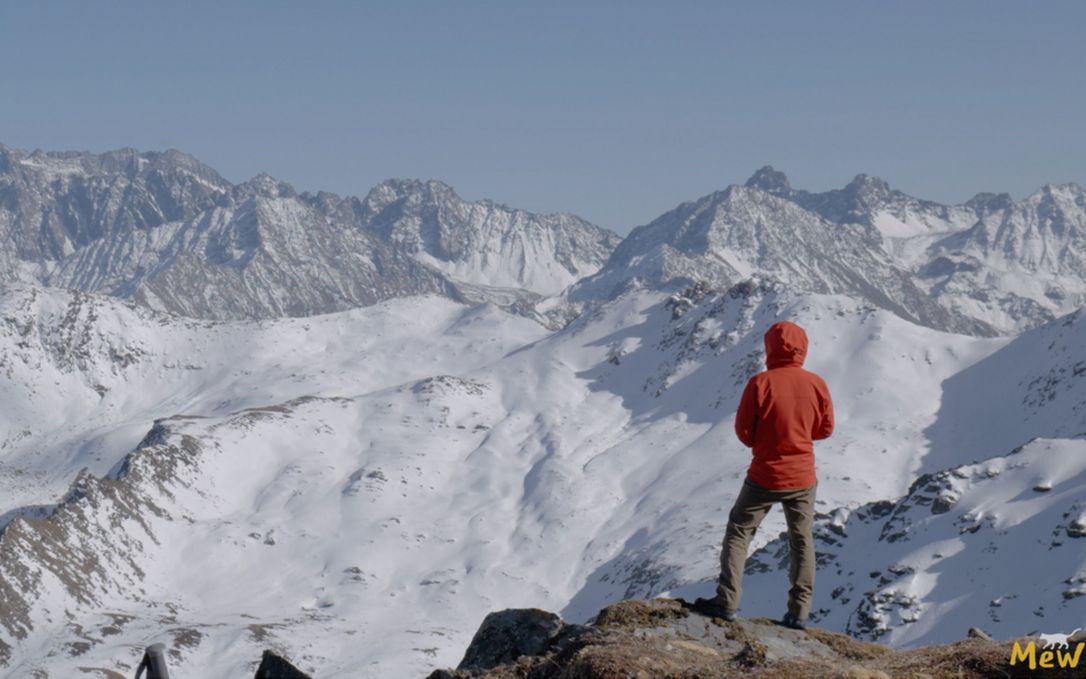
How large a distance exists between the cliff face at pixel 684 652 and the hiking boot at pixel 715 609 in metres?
0.11

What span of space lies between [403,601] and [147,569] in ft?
139

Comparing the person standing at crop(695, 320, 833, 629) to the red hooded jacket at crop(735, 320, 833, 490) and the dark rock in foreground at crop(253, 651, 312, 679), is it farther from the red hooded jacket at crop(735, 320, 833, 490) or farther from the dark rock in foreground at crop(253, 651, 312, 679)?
the dark rock in foreground at crop(253, 651, 312, 679)

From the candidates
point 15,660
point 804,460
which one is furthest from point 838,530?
point 804,460

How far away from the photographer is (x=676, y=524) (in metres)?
183

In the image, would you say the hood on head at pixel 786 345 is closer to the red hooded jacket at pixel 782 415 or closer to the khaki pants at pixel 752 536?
the red hooded jacket at pixel 782 415

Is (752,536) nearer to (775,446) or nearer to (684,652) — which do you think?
(775,446)

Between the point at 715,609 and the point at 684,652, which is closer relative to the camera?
the point at 684,652

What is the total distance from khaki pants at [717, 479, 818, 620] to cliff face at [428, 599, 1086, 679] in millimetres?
496

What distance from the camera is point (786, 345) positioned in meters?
16.8

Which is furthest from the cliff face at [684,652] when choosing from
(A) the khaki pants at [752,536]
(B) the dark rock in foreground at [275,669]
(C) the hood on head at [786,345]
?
(C) the hood on head at [786,345]

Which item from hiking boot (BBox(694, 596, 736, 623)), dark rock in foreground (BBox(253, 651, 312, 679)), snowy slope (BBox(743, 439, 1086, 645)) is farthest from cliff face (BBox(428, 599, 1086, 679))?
snowy slope (BBox(743, 439, 1086, 645))

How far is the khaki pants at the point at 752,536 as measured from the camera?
666 inches

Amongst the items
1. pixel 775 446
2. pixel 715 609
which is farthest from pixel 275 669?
pixel 775 446

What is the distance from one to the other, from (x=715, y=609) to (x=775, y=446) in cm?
268
